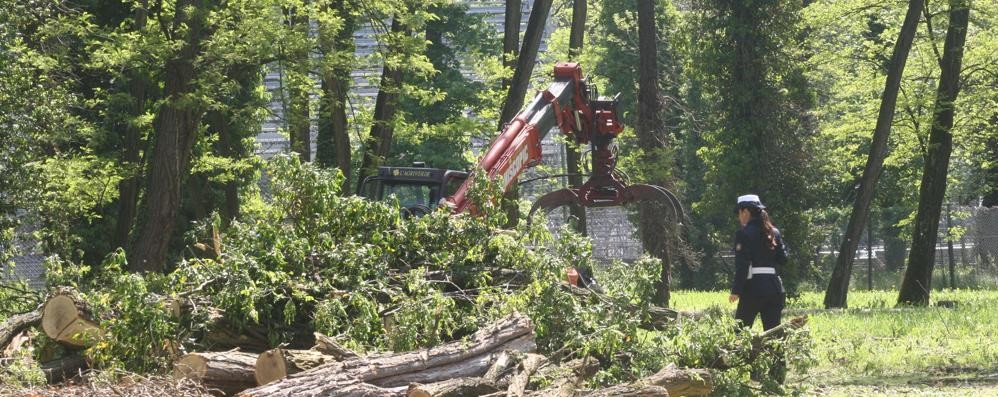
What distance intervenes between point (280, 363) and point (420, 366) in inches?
39.1

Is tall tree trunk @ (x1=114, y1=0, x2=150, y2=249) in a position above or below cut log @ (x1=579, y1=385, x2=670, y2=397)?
above

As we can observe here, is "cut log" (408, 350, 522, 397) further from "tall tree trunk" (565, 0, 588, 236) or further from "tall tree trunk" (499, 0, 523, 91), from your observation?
"tall tree trunk" (565, 0, 588, 236)

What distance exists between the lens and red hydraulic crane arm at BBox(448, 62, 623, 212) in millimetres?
16141

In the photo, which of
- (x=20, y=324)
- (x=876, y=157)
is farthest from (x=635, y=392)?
(x=876, y=157)

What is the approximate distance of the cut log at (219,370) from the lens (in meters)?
9.51

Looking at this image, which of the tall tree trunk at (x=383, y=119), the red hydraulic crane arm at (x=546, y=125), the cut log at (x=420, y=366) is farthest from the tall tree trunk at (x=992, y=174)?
the cut log at (x=420, y=366)

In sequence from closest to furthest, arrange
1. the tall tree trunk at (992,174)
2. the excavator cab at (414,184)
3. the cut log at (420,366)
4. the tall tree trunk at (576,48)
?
the cut log at (420,366) → the excavator cab at (414,184) → the tall tree trunk at (576,48) → the tall tree trunk at (992,174)

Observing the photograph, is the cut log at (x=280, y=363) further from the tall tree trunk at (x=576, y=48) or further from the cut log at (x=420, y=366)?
the tall tree trunk at (x=576, y=48)

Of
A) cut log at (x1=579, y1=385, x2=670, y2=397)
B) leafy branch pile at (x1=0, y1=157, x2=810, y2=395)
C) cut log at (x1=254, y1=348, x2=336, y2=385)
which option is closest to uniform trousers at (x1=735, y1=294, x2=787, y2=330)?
leafy branch pile at (x1=0, y1=157, x2=810, y2=395)

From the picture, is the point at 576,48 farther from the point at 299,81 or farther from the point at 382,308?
the point at 382,308

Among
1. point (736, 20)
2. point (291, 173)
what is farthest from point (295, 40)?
point (736, 20)

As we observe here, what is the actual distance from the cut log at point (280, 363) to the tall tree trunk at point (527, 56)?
14.1 metres

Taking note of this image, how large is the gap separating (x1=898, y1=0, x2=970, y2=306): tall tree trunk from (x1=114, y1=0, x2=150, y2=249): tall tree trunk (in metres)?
15.0

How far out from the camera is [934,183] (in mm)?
26891
